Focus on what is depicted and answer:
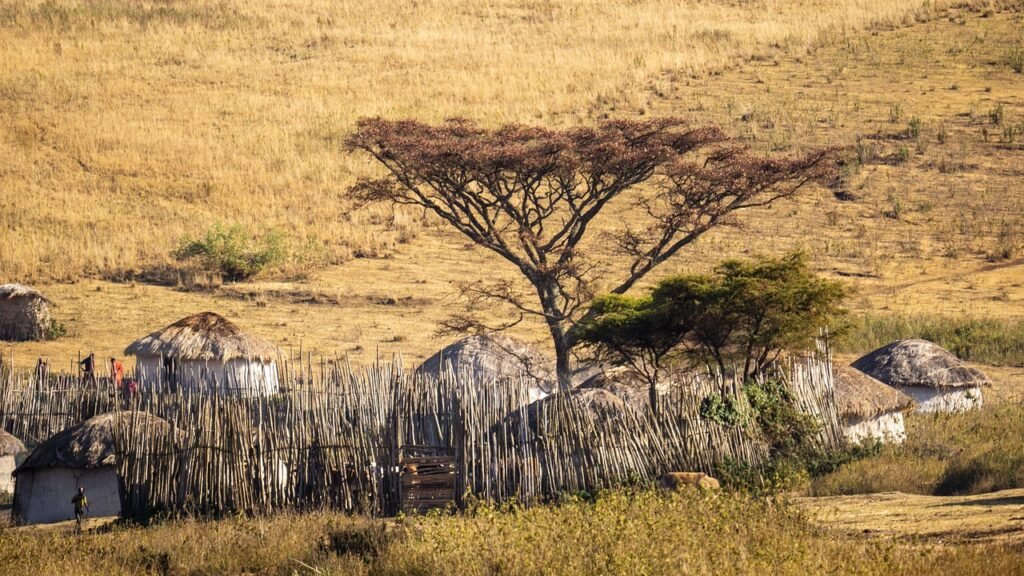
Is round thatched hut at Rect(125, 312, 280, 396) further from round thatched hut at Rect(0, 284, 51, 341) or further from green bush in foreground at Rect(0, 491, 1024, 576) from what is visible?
green bush in foreground at Rect(0, 491, 1024, 576)

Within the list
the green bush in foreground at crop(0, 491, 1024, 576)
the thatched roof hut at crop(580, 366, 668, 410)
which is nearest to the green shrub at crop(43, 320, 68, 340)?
the thatched roof hut at crop(580, 366, 668, 410)

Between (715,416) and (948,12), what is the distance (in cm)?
4299

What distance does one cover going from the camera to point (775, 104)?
45281 mm

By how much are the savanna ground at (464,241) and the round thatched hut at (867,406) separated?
0.52 metres

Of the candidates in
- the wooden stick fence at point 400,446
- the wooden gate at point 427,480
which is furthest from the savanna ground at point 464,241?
the wooden gate at point 427,480

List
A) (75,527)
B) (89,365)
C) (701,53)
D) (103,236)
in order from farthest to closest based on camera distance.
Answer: (701,53) → (103,236) → (89,365) → (75,527)

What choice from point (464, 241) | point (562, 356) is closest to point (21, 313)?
point (562, 356)

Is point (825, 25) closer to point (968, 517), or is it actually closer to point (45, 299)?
point (45, 299)

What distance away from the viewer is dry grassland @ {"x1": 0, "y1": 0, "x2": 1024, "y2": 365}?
31875 mm

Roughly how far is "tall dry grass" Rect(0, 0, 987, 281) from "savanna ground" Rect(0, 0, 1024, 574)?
0.16 m

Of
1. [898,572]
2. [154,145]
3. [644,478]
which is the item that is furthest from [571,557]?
[154,145]

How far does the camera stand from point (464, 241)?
37.6m

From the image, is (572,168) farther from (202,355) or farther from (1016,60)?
(1016,60)

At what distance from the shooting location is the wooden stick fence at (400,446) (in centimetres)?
1410
